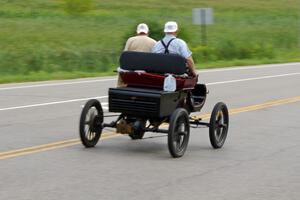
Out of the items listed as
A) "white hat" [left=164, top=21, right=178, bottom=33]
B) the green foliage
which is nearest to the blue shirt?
"white hat" [left=164, top=21, right=178, bottom=33]

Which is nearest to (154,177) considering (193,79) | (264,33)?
(193,79)

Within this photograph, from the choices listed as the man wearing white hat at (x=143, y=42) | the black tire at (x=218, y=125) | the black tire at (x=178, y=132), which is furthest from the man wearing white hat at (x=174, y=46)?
the man wearing white hat at (x=143, y=42)

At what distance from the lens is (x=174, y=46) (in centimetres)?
1143

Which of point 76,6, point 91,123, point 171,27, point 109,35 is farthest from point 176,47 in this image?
point 76,6

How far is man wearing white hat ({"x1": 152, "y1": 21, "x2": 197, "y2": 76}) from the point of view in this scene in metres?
11.3

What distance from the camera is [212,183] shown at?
9.12m

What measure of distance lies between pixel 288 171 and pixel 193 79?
2.12 metres

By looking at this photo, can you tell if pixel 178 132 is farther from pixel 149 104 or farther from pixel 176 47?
pixel 176 47

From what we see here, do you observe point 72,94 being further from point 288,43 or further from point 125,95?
point 288,43

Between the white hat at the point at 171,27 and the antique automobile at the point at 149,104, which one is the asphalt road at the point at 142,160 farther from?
the white hat at the point at 171,27

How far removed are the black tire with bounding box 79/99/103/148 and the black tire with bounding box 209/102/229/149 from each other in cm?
152

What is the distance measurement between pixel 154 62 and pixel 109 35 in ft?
138

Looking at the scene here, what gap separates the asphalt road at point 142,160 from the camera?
862cm

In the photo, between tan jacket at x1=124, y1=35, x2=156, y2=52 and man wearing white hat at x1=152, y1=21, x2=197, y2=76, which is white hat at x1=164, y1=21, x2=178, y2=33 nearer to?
man wearing white hat at x1=152, y1=21, x2=197, y2=76
